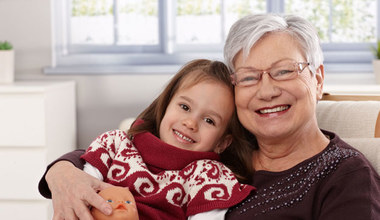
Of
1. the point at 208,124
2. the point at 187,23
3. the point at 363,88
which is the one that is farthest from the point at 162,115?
the point at 187,23

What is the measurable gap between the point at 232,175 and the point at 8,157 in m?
1.77

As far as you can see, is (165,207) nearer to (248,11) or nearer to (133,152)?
(133,152)

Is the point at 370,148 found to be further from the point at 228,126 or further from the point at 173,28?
the point at 173,28

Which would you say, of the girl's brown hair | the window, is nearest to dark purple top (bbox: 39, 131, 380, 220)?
the girl's brown hair

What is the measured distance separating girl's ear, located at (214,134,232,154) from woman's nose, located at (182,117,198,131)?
124 mm

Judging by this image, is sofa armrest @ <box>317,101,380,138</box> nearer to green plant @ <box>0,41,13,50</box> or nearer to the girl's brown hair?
the girl's brown hair

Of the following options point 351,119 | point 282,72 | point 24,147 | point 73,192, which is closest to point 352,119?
point 351,119

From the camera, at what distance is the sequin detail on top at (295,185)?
1425 mm

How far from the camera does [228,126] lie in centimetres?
171

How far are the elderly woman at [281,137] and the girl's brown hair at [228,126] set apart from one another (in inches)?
2.2

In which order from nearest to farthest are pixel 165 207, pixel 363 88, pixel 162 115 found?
pixel 165 207 < pixel 162 115 < pixel 363 88

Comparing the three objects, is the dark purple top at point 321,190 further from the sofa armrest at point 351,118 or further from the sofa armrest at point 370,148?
the sofa armrest at point 351,118

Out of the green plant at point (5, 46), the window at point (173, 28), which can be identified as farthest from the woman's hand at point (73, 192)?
the window at point (173, 28)

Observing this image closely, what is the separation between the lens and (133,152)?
163cm
